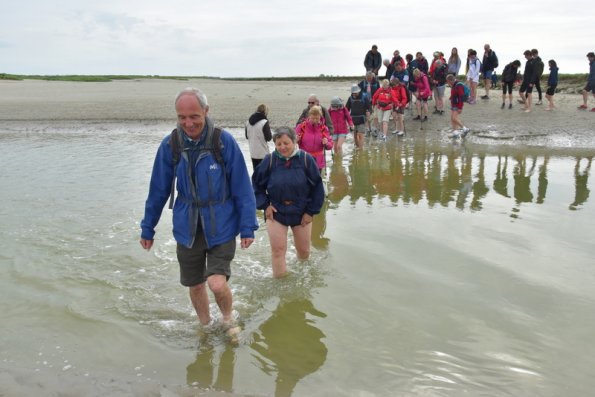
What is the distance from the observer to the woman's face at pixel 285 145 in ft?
18.5

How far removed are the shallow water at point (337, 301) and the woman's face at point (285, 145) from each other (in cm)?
151

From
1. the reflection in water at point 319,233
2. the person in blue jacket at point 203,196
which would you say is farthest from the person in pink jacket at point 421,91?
the person in blue jacket at point 203,196

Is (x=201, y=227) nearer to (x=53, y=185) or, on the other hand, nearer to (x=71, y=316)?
(x=71, y=316)

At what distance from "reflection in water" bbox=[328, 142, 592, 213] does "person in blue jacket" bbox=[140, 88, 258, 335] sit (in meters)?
5.20

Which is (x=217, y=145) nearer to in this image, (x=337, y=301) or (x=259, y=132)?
(x=337, y=301)

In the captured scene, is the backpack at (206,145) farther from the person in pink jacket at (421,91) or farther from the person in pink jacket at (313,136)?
the person in pink jacket at (421,91)

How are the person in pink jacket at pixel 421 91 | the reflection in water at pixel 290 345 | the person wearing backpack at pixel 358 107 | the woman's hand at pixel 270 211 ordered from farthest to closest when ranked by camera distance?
the person in pink jacket at pixel 421 91
the person wearing backpack at pixel 358 107
the woman's hand at pixel 270 211
the reflection in water at pixel 290 345

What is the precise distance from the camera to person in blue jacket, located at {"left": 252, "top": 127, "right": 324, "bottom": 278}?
18.9 ft

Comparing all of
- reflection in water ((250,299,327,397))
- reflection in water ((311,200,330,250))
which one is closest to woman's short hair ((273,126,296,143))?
reflection in water ((250,299,327,397))

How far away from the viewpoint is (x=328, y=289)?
5773mm

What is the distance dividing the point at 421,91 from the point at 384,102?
2727 mm

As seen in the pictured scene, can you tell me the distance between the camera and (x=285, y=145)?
5660 mm

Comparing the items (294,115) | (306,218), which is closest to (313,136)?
(306,218)

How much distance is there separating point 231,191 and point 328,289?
6.57ft
